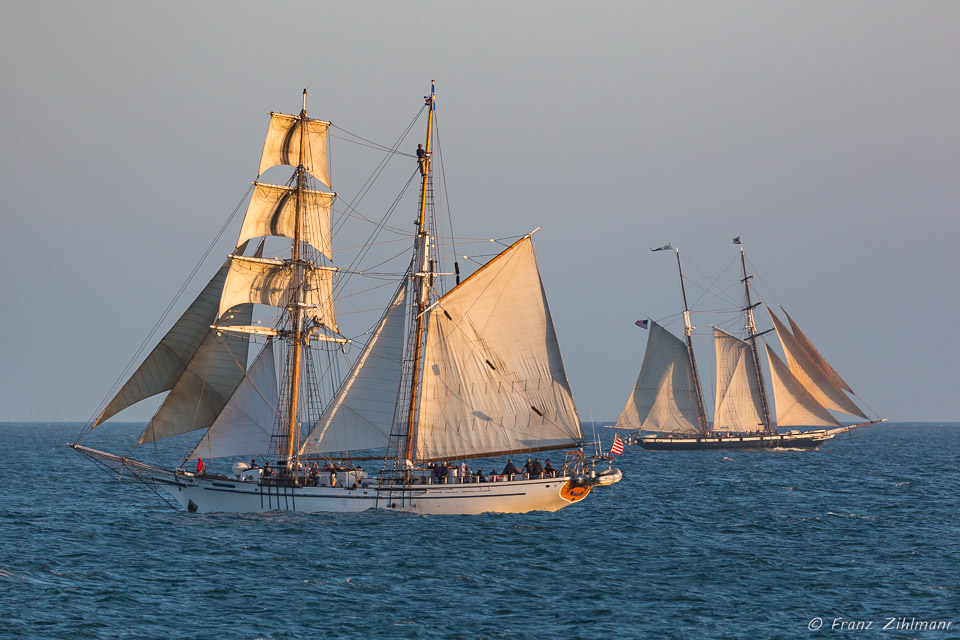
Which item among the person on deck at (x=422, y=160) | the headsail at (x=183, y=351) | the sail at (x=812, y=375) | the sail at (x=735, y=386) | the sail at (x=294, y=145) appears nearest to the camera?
the headsail at (x=183, y=351)

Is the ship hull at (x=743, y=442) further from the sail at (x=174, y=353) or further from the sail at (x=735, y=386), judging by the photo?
the sail at (x=174, y=353)

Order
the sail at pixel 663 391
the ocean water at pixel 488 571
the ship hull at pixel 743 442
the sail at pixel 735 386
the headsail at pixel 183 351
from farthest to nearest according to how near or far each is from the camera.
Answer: the ship hull at pixel 743 442, the sail at pixel 735 386, the sail at pixel 663 391, the headsail at pixel 183 351, the ocean water at pixel 488 571

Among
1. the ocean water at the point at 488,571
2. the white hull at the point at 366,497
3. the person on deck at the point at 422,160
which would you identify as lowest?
the ocean water at the point at 488,571

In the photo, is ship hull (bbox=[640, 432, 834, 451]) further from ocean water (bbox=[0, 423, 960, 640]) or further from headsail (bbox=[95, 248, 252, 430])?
headsail (bbox=[95, 248, 252, 430])

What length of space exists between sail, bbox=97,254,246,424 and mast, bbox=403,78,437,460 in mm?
10284

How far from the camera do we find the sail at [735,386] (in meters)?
111

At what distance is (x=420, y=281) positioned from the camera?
51.2 m

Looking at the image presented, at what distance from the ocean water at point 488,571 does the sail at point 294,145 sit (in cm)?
2017

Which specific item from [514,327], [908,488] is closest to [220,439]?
[514,327]

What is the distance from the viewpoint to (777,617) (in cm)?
3002

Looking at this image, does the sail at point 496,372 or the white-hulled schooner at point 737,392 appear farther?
the white-hulled schooner at point 737,392

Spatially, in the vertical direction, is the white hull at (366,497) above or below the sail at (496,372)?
below

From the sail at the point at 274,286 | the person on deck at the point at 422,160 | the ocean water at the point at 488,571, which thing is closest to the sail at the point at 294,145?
the sail at the point at 274,286

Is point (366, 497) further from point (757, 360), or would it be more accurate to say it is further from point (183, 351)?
point (757, 360)
